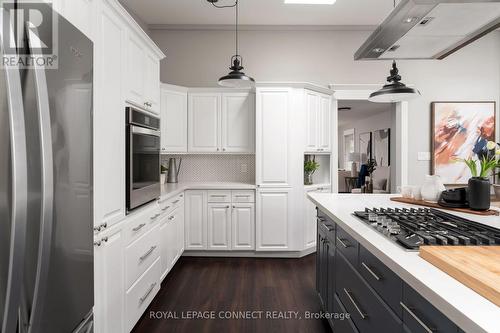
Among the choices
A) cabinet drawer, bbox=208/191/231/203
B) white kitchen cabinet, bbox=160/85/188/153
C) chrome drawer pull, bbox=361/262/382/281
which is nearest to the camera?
chrome drawer pull, bbox=361/262/382/281

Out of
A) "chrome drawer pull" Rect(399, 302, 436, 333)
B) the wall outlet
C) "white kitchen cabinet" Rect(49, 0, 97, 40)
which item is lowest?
"chrome drawer pull" Rect(399, 302, 436, 333)

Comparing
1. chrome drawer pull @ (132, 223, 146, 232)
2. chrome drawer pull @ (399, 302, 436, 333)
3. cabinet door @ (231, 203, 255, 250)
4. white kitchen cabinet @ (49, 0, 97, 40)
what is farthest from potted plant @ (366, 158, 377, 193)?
white kitchen cabinet @ (49, 0, 97, 40)

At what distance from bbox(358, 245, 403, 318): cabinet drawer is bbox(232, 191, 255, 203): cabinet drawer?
2.41m

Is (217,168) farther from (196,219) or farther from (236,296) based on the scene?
(236,296)

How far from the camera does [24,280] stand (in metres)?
0.89

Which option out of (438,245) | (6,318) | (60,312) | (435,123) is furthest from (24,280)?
(435,123)

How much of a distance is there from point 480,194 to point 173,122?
334 centimetres

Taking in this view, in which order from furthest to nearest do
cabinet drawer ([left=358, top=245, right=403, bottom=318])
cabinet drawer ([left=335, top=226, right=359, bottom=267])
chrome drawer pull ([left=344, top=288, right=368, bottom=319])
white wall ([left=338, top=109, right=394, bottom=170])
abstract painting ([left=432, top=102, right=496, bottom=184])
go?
white wall ([left=338, top=109, right=394, bottom=170])
abstract painting ([left=432, top=102, right=496, bottom=184])
cabinet drawer ([left=335, top=226, right=359, bottom=267])
chrome drawer pull ([left=344, top=288, right=368, bottom=319])
cabinet drawer ([left=358, top=245, right=403, bottom=318])

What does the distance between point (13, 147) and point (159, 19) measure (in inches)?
156

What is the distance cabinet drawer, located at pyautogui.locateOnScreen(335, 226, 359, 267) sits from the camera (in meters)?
1.60

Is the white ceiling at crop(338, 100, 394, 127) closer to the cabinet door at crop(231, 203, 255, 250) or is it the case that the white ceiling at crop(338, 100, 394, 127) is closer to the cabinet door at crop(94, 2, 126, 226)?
the cabinet door at crop(231, 203, 255, 250)

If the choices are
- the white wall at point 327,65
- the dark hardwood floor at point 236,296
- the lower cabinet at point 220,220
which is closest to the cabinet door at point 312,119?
the white wall at point 327,65

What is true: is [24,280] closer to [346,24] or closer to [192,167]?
[192,167]
